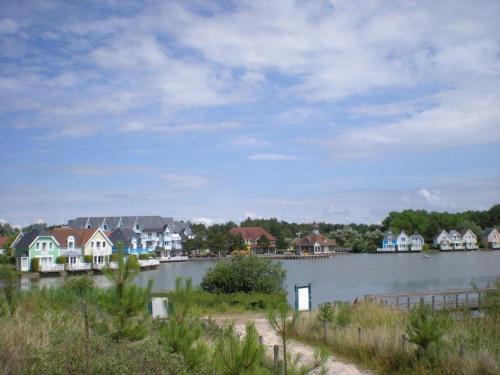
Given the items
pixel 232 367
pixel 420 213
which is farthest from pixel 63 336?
pixel 420 213

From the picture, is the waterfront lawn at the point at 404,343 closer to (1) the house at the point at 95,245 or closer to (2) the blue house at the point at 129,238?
(1) the house at the point at 95,245

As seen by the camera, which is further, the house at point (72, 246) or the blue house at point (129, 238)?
the blue house at point (129, 238)

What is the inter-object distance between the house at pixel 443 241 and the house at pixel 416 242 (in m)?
3.66

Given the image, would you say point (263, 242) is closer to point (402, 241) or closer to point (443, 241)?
point (402, 241)

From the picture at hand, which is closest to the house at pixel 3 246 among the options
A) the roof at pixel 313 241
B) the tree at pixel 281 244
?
the tree at pixel 281 244

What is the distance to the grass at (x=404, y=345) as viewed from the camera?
1001cm

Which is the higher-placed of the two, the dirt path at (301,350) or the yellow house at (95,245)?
the yellow house at (95,245)

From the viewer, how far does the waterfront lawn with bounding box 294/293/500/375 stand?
396 inches

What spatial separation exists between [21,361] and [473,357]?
Result: 771cm

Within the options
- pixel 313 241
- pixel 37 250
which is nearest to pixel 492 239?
pixel 313 241

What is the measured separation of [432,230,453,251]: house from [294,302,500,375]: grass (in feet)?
398

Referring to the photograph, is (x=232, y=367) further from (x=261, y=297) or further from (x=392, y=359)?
(x=261, y=297)

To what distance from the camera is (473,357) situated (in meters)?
9.88

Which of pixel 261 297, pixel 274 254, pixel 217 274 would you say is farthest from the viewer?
pixel 274 254
